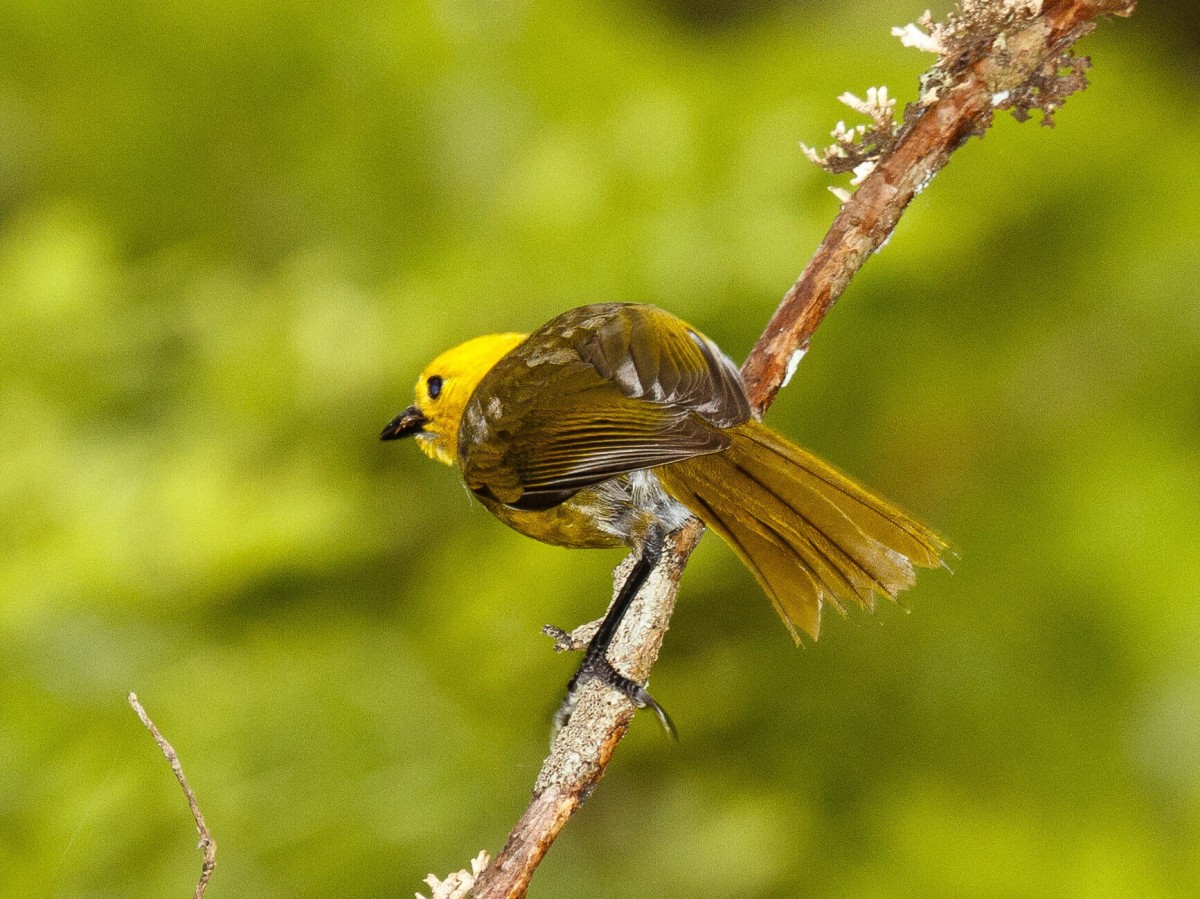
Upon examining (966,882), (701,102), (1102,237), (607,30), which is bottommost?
(966,882)

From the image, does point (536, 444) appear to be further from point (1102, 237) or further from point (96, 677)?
point (1102, 237)

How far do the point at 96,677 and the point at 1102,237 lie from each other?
336 centimetres

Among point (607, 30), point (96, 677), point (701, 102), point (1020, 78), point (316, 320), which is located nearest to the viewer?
point (1020, 78)

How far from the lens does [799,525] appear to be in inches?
78.1

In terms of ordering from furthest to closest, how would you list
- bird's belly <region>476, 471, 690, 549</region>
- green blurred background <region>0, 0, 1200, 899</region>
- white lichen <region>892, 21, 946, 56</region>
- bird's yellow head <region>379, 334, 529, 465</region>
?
green blurred background <region>0, 0, 1200, 899</region> < bird's yellow head <region>379, 334, 529, 465</region> < bird's belly <region>476, 471, 690, 549</region> < white lichen <region>892, 21, 946, 56</region>

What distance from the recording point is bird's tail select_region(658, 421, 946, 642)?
191 centimetres

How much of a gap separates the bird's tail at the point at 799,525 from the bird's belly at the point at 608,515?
5.1 inches

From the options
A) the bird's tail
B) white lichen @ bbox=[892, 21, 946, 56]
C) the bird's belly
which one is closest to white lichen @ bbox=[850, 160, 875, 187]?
white lichen @ bbox=[892, 21, 946, 56]

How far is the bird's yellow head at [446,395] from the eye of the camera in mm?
2588

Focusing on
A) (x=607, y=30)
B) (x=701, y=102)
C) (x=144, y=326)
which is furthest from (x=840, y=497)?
(x=607, y=30)

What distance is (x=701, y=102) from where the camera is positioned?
13.4ft

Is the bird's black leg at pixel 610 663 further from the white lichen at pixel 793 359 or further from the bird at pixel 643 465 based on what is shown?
the white lichen at pixel 793 359

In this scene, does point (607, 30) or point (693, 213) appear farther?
point (607, 30)

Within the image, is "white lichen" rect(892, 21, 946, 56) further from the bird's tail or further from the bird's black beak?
the bird's black beak
